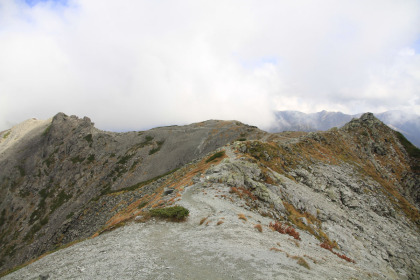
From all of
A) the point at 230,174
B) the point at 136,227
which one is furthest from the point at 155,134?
the point at 136,227

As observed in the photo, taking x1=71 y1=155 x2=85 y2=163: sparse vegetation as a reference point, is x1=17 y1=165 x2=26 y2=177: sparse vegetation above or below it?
below

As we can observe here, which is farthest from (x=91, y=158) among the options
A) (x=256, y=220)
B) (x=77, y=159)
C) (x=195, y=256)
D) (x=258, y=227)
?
(x=195, y=256)

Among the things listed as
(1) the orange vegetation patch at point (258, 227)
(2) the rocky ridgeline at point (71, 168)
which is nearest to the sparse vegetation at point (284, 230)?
(1) the orange vegetation patch at point (258, 227)

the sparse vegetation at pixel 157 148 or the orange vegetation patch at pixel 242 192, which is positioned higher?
the sparse vegetation at pixel 157 148

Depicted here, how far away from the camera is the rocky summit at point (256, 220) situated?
1438cm

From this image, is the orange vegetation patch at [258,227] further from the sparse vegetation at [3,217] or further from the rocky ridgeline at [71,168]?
the sparse vegetation at [3,217]

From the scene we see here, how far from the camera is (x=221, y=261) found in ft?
45.0

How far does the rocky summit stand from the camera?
47.2ft

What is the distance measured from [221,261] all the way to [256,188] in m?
16.8

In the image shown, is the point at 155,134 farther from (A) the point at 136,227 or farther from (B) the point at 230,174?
(A) the point at 136,227

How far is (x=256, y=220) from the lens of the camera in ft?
72.9

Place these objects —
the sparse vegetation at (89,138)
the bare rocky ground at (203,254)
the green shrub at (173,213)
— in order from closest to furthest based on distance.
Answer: the bare rocky ground at (203,254)
the green shrub at (173,213)
the sparse vegetation at (89,138)

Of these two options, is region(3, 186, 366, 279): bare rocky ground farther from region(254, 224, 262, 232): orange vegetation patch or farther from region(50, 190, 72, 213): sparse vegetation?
region(50, 190, 72, 213): sparse vegetation

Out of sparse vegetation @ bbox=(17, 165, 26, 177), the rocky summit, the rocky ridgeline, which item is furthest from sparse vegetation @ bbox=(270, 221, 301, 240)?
sparse vegetation @ bbox=(17, 165, 26, 177)
